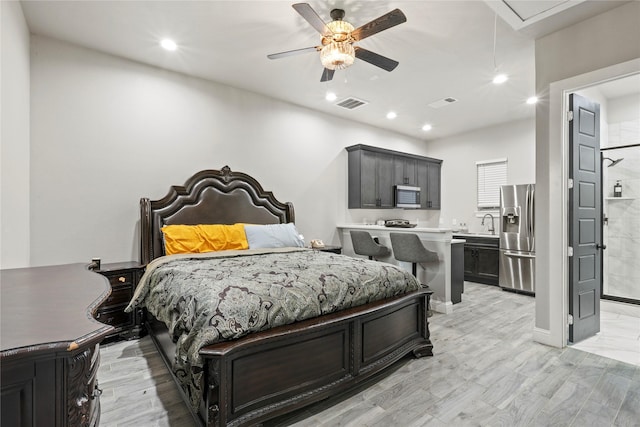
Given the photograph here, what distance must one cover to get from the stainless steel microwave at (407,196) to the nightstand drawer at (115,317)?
4.75m

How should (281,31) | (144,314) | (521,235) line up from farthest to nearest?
(521,235) < (144,314) < (281,31)

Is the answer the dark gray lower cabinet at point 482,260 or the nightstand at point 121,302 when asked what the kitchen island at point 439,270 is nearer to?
the dark gray lower cabinet at point 482,260

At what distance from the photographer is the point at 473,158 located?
6.51 meters

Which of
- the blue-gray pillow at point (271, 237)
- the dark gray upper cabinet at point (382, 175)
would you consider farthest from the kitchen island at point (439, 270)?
the blue-gray pillow at point (271, 237)

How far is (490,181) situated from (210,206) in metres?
5.38

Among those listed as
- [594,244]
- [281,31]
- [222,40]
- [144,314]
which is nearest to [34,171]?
[144,314]

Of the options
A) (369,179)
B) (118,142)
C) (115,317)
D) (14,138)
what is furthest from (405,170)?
(14,138)

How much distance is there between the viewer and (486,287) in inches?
212

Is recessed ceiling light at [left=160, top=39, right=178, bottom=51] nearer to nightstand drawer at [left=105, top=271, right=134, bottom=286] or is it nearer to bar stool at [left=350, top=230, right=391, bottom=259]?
nightstand drawer at [left=105, top=271, right=134, bottom=286]

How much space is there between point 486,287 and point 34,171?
6441 mm

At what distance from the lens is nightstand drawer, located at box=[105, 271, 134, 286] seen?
3102 millimetres

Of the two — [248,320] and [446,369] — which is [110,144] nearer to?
[248,320]

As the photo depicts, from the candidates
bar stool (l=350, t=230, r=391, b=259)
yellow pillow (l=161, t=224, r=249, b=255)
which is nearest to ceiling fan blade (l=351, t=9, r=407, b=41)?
yellow pillow (l=161, t=224, r=249, b=255)

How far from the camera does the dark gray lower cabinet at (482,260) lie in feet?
17.6
